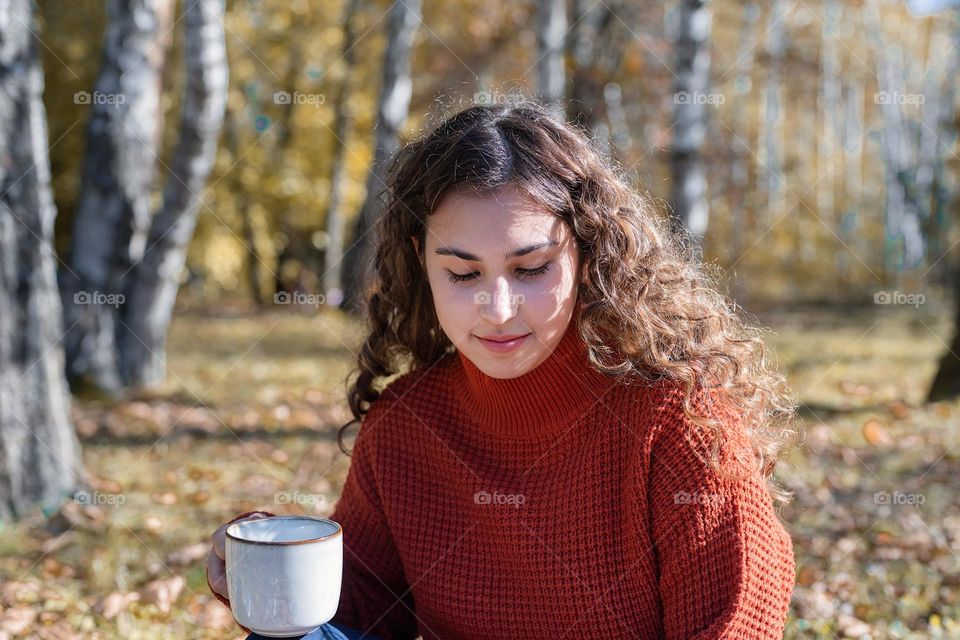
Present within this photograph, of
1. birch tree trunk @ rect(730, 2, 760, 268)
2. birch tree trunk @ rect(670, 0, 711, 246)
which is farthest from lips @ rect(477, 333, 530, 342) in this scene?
birch tree trunk @ rect(730, 2, 760, 268)

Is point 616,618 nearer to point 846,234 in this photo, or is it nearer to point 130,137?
point 130,137

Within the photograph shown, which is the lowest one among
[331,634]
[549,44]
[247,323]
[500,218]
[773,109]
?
[247,323]

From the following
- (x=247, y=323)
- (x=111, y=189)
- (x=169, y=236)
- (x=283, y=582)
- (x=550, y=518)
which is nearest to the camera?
(x=283, y=582)

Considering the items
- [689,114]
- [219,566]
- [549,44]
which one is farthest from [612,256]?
[549,44]

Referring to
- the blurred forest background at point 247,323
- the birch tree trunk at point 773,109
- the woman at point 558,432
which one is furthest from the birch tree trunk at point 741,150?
the woman at point 558,432

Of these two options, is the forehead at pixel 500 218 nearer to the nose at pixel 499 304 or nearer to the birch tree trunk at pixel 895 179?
the nose at pixel 499 304

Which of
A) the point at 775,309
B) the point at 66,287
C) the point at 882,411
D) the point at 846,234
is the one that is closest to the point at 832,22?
the point at 846,234

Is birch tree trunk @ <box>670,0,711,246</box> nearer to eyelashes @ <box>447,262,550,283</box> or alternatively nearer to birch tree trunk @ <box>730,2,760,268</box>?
eyelashes @ <box>447,262,550,283</box>

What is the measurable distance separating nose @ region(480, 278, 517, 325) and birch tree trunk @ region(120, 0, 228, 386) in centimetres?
499

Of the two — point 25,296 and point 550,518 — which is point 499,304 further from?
point 25,296

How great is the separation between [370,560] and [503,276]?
0.76m

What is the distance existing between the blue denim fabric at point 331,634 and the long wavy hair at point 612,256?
0.71 meters

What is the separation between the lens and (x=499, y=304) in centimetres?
185

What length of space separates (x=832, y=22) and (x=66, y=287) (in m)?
16.7
